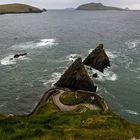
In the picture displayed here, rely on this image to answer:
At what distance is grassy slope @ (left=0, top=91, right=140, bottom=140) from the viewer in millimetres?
38463

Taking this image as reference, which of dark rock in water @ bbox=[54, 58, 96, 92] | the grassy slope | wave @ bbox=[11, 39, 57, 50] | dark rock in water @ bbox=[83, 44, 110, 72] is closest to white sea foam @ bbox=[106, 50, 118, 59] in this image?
dark rock in water @ bbox=[83, 44, 110, 72]

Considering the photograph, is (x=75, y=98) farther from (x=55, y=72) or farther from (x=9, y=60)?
(x=9, y=60)

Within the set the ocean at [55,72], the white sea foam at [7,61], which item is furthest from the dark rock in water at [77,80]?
the white sea foam at [7,61]

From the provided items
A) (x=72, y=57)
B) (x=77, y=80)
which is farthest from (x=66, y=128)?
(x=72, y=57)

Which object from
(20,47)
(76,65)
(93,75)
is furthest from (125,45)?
(76,65)

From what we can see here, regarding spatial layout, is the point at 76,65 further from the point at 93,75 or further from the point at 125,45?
the point at 125,45

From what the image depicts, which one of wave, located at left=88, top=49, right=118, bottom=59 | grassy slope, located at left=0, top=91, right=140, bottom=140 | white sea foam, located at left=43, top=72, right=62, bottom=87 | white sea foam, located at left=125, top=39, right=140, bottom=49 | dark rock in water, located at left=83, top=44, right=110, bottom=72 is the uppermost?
grassy slope, located at left=0, top=91, right=140, bottom=140

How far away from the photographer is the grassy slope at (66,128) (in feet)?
126

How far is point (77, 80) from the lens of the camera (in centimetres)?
8525

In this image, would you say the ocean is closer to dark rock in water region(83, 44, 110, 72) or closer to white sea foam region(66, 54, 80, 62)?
white sea foam region(66, 54, 80, 62)

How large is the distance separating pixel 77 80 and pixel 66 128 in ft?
136

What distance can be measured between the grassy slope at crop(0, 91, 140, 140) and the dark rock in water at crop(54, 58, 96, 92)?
3174 centimetres

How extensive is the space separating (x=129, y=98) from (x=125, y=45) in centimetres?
7087

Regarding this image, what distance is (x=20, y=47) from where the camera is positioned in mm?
142250
